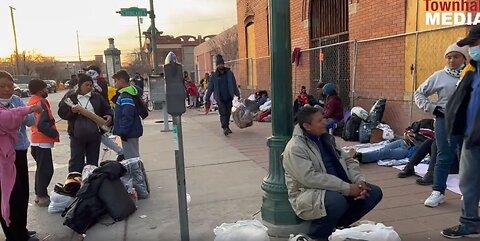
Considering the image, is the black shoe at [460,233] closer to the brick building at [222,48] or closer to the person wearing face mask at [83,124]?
the person wearing face mask at [83,124]

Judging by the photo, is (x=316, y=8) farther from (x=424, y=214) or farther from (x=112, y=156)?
(x=424, y=214)

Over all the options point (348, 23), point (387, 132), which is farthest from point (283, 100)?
point (348, 23)

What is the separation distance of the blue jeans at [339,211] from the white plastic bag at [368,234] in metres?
0.17

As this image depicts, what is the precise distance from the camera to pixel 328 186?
353 cm

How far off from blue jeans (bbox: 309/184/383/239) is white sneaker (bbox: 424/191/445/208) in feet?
3.86

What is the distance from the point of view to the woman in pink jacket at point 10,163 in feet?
12.7

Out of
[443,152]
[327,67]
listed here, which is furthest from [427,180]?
[327,67]

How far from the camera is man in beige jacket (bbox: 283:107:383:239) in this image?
352 centimetres

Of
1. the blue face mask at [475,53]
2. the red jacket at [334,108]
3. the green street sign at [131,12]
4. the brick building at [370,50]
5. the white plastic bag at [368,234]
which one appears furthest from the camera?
the green street sign at [131,12]

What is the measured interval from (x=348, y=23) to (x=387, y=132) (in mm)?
3631

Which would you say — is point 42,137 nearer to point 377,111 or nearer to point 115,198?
point 115,198

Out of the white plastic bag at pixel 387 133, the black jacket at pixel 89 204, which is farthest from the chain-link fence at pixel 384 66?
the black jacket at pixel 89 204

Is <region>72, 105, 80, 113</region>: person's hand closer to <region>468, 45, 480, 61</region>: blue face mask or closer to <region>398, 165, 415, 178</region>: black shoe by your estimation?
<region>398, 165, 415, 178</region>: black shoe

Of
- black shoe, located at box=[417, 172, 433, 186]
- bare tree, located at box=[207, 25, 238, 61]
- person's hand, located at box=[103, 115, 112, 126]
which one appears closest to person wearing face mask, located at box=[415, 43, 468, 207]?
black shoe, located at box=[417, 172, 433, 186]
